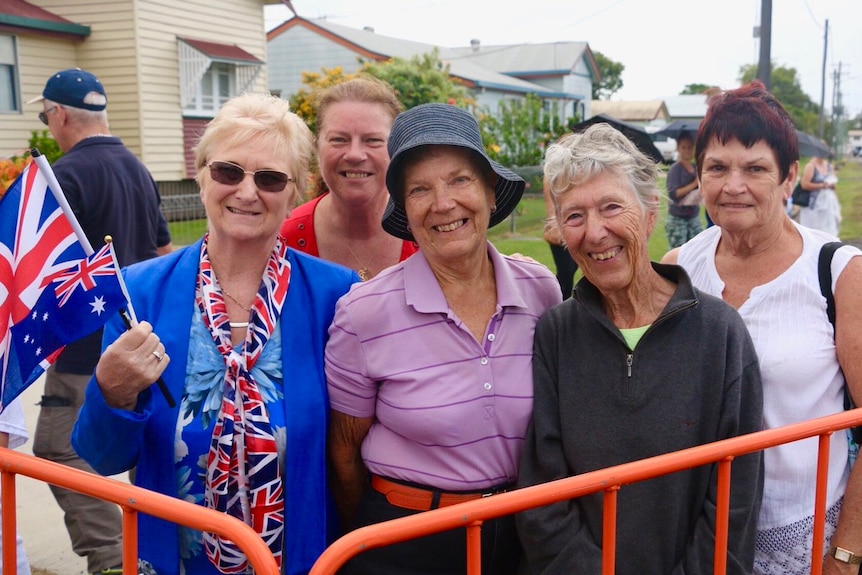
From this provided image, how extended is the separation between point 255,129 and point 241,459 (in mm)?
1053

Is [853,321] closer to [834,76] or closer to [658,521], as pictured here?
[658,521]

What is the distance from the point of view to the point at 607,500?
1913mm

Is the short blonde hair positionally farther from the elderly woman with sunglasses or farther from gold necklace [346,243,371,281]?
gold necklace [346,243,371,281]

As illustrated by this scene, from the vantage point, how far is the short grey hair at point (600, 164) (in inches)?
92.4

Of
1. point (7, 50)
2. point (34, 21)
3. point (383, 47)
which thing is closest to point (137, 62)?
point (34, 21)

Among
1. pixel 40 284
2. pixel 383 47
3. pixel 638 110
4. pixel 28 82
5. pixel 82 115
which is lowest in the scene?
pixel 40 284

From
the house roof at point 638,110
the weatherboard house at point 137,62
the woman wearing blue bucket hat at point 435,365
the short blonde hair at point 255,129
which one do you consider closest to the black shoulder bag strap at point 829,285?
the woman wearing blue bucket hat at point 435,365

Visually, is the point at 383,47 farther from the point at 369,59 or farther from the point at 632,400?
the point at 632,400

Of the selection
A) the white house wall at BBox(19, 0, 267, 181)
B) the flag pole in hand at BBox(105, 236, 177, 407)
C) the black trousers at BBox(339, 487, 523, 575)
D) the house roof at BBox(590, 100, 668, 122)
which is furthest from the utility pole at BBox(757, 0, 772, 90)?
the house roof at BBox(590, 100, 668, 122)

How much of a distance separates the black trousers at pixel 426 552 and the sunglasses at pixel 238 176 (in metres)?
1.04

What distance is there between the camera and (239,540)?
5.22 feet

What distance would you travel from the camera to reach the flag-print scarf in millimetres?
2326

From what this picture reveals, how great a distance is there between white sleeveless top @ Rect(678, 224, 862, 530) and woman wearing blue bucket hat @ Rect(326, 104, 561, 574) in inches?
28.4

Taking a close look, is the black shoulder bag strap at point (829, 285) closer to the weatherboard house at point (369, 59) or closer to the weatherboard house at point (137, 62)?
the weatherboard house at point (137, 62)
